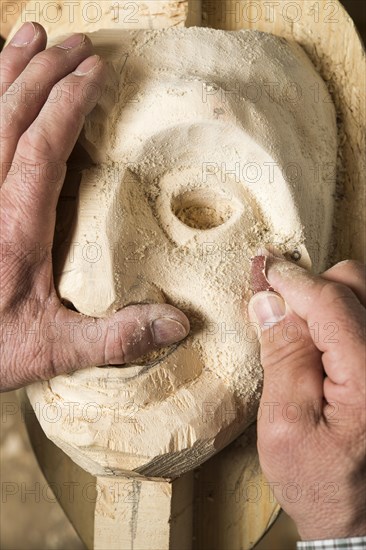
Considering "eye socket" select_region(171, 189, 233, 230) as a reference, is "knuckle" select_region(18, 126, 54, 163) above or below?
above

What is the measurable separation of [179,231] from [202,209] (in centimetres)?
6

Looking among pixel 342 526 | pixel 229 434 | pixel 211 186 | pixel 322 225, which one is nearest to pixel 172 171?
pixel 211 186

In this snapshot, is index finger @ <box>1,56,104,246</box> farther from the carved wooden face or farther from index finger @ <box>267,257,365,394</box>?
index finger @ <box>267,257,365,394</box>

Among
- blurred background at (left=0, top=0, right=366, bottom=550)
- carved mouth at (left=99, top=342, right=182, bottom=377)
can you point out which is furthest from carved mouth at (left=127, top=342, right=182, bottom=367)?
blurred background at (left=0, top=0, right=366, bottom=550)

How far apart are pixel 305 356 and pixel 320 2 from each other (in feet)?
1.72

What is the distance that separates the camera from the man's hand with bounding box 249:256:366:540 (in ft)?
2.46

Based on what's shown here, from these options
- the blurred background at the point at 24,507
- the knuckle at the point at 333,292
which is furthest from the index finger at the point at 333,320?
the blurred background at the point at 24,507

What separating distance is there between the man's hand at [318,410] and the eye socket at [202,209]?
0.17 metres

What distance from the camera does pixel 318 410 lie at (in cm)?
77

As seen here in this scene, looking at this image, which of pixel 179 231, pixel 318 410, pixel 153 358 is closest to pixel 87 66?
pixel 179 231

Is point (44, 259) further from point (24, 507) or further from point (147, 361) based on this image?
point (24, 507)

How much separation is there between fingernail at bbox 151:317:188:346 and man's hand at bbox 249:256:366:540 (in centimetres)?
10

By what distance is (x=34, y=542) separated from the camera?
152cm

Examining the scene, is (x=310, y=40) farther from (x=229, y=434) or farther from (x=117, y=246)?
(x=229, y=434)
